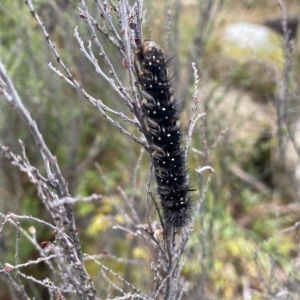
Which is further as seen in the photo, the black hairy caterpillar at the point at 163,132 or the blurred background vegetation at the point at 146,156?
the blurred background vegetation at the point at 146,156

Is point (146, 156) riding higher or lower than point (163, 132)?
higher

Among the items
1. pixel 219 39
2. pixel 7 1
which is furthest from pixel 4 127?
pixel 219 39

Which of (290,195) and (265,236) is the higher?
(290,195)

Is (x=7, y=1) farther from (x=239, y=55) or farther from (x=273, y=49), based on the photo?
(x=273, y=49)

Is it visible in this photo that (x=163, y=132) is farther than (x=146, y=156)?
No

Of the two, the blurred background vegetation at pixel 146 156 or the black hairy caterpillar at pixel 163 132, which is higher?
the blurred background vegetation at pixel 146 156
